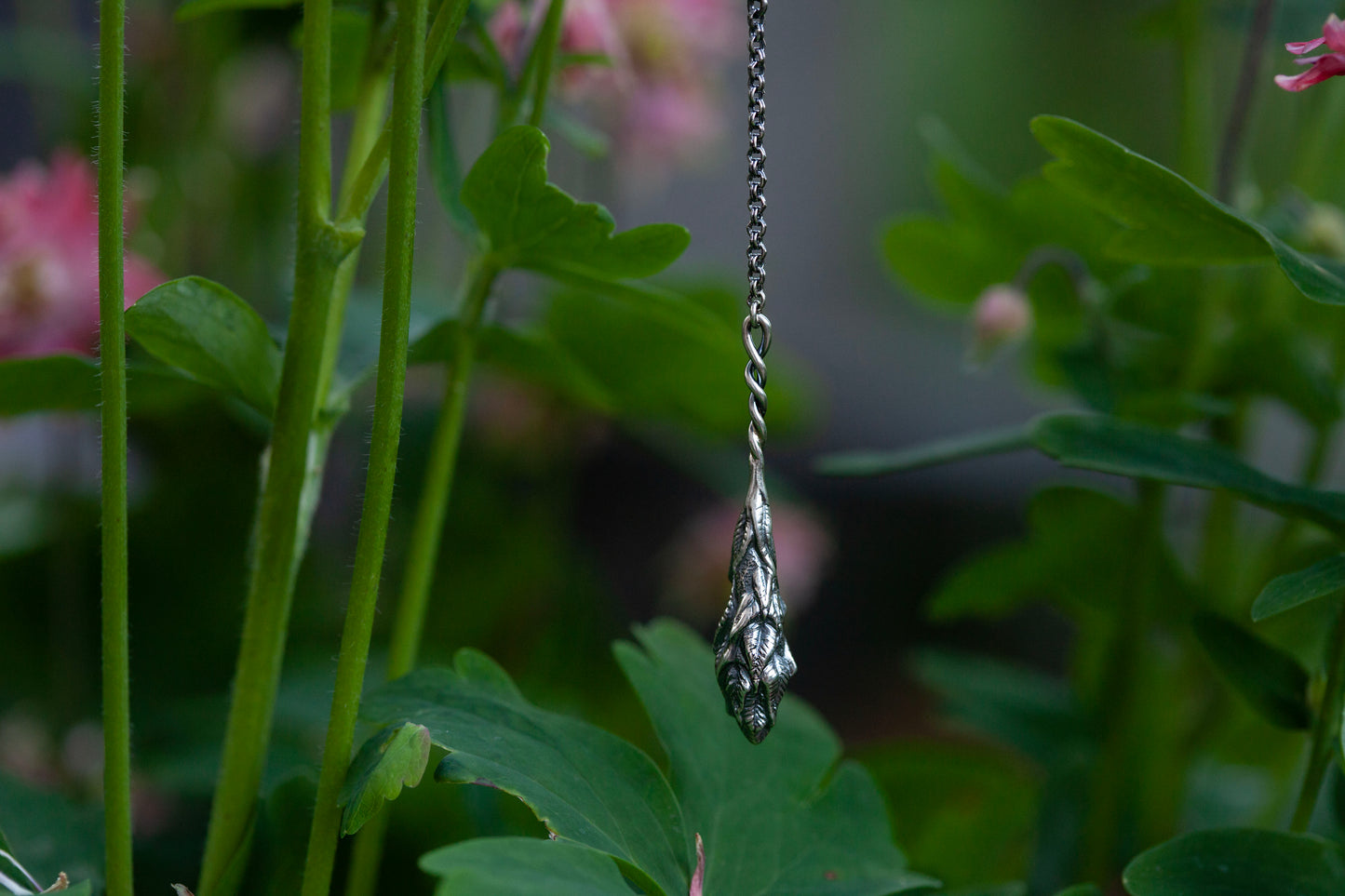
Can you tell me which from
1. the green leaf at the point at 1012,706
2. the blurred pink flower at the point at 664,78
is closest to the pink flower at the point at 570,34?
the blurred pink flower at the point at 664,78

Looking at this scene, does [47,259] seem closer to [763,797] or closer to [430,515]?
[430,515]

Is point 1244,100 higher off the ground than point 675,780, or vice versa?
point 1244,100

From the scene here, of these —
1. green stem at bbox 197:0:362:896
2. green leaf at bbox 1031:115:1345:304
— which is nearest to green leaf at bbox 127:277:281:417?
green stem at bbox 197:0:362:896

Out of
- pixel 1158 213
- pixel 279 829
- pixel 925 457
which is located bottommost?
pixel 279 829

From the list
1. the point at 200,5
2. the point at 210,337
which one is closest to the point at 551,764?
the point at 210,337

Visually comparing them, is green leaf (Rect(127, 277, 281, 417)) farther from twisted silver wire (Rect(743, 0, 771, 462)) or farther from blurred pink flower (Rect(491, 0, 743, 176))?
blurred pink flower (Rect(491, 0, 743, 176))

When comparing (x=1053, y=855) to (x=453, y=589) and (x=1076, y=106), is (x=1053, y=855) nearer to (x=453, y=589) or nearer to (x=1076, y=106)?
(x=453, y=589)
